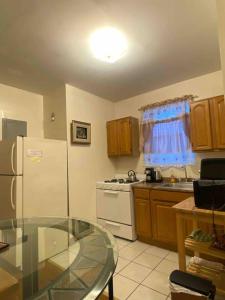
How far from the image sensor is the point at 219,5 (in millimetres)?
1182

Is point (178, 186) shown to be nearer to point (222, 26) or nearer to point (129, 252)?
point (129, 252)

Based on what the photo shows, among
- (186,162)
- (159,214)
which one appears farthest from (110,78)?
(159,214)

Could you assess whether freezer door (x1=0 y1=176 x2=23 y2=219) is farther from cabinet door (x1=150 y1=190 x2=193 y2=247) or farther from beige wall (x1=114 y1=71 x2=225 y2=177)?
beige wall (x1=114 y1=71 x2=225 y2=177)

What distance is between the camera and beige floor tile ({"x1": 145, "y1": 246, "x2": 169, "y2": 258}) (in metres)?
2.55

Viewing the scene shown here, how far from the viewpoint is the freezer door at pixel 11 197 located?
226 cm

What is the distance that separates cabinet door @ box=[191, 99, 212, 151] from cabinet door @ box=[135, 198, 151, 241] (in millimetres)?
1134

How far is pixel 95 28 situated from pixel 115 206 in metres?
2.51

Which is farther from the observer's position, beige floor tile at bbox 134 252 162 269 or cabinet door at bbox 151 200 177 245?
cabinet door at bbox 151 200 177 245

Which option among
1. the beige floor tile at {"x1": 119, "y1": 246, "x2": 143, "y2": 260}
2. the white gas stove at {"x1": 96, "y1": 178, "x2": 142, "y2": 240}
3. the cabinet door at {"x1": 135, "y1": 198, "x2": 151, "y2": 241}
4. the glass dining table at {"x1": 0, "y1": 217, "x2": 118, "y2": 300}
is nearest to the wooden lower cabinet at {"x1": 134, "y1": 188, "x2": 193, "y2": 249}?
the cabinet door at {"x1": 135, "y1": 198, "x2": 151, "y2": 241}

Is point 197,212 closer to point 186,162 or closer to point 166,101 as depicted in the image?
point 186,162

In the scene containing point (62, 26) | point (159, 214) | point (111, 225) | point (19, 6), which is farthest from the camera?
point (111, 225)

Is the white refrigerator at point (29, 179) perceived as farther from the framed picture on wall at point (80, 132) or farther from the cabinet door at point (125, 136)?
the cabinet door at point (125, 136)

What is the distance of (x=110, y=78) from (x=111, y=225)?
7.93 feet

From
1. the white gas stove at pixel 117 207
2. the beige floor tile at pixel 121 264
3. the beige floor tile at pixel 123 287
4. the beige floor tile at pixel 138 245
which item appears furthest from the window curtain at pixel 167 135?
the beige floor tile at pixel 123 287
